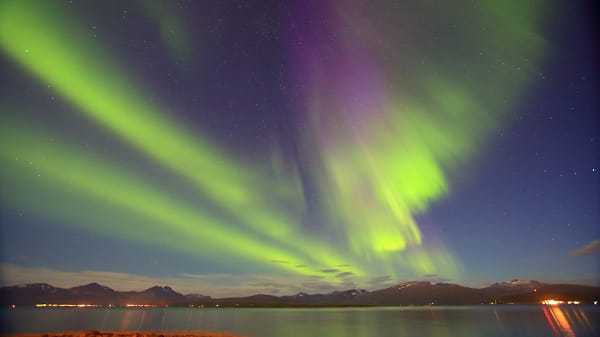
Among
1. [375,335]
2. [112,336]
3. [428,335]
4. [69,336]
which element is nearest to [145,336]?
[112,336]

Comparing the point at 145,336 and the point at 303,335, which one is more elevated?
the point at 303,335

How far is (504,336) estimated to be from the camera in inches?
2050

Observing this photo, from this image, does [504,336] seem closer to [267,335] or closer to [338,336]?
[338,336]

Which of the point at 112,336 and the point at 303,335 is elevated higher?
the point at 303,335

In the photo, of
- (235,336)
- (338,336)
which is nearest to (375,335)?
(338,336)

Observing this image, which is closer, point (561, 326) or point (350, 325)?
point (561, 326)

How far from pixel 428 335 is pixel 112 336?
42.6m

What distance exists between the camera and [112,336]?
3181 cm

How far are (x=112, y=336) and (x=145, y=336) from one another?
2.99 meters

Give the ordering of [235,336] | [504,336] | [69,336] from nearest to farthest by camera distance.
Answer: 1. [69,336]
2. [235,336]
3. [504,336]

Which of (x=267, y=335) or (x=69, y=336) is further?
(x=267, y=335)

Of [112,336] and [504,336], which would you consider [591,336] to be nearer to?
[504,336]

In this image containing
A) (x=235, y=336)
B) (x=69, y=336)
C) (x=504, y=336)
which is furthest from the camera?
(x=504, y=336)

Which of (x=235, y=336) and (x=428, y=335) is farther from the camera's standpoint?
(x=428, y=335)
